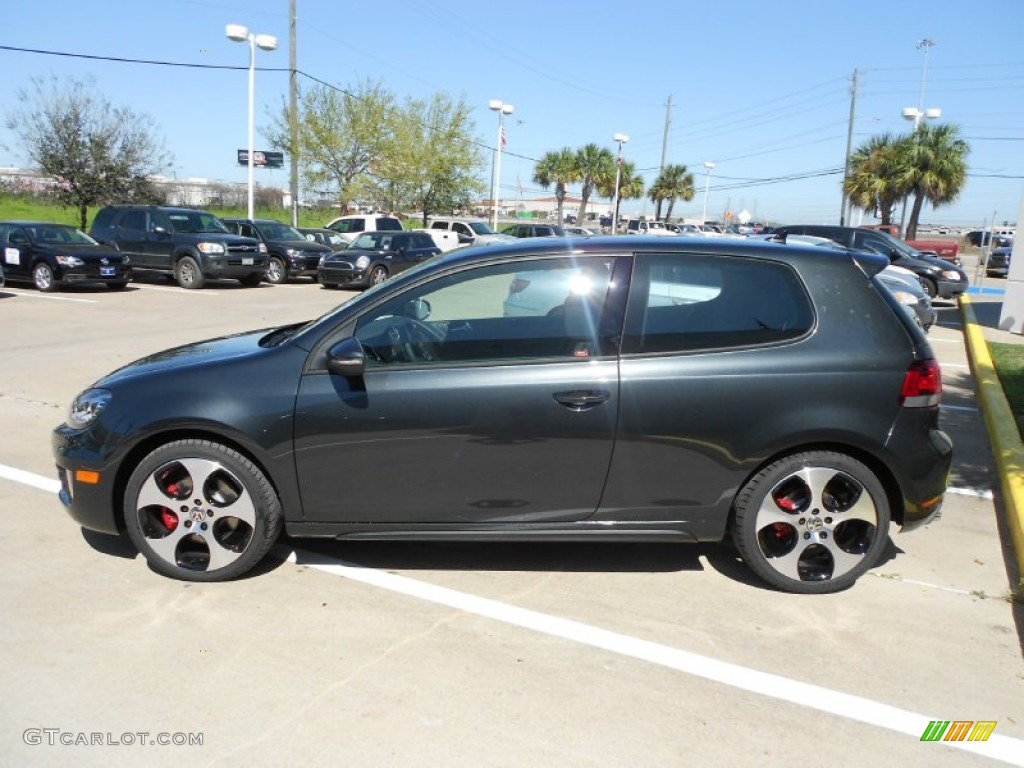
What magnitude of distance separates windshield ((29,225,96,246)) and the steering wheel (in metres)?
16.5

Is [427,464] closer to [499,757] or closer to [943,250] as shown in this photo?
[499,757]

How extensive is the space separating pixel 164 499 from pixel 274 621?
831mm

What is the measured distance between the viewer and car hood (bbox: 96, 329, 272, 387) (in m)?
3.98

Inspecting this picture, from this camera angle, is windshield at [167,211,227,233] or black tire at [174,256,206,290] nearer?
black tire at [174,256,206,290]

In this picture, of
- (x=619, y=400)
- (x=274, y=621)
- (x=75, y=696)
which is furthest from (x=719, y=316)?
(x=75, y=696)

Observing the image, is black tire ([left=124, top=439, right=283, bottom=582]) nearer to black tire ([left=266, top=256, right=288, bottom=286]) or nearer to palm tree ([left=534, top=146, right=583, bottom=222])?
black tire ([left=266, top=256, right=288, bottom=286])

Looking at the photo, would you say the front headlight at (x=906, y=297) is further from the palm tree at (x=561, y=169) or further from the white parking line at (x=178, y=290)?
the palm tree at (x=561, y=169)

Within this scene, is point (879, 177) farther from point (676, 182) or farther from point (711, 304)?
point (711, 304)

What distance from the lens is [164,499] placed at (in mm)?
3873

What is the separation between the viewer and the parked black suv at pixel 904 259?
1805 cm

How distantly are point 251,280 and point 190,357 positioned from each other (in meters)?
16.7

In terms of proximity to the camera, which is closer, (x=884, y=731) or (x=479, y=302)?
(x=884, y=731)

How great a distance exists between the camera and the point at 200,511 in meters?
3.87

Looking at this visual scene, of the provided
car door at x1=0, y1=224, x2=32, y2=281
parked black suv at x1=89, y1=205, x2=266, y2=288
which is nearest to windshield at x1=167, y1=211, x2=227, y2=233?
parked black suv at x1=89, y1=205, x2=266, y2=288
